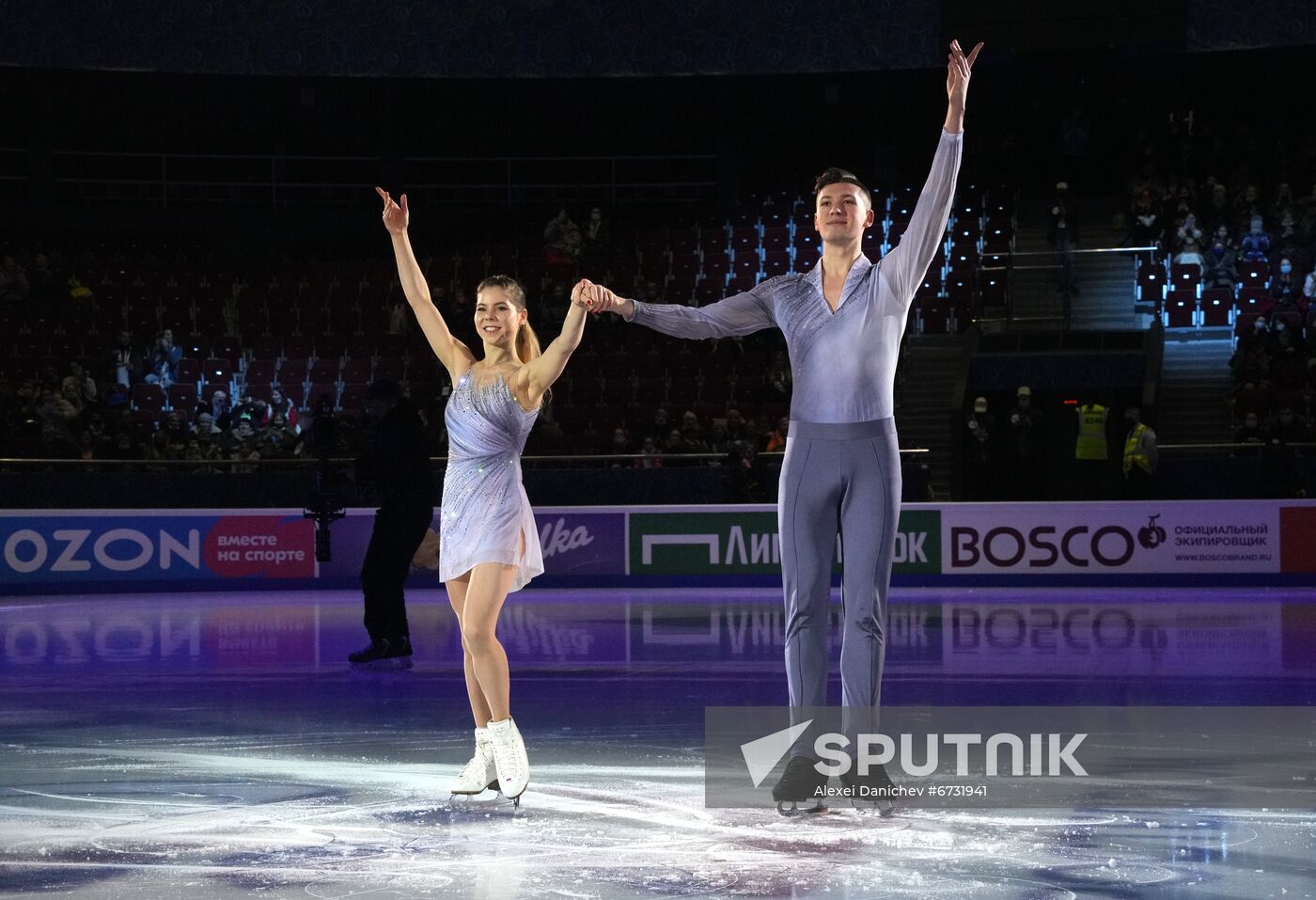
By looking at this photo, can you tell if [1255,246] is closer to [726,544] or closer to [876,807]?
[726,544]

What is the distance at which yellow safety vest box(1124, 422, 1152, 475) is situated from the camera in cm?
1781

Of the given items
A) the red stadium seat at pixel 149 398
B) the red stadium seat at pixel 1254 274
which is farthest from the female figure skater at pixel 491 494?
the red stadium seat at pixel 1254 274

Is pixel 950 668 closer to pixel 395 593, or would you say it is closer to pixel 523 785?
pixel 395 593

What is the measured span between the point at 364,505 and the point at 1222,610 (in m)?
10.1

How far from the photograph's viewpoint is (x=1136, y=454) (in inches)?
703

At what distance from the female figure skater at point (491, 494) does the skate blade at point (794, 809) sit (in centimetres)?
94

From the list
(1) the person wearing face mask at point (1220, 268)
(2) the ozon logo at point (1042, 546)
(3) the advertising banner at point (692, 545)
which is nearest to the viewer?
(3) the advertising banner at point (692, 545)

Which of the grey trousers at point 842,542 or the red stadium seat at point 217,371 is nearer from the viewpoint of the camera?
the grey trousers at point 842,542

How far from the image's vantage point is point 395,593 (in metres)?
10.2

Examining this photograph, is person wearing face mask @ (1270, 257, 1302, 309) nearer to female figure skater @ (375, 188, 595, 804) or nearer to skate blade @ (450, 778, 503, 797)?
female figure skater @ (375, 188, 595, 804)

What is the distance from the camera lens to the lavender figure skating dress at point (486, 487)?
5.73 metres

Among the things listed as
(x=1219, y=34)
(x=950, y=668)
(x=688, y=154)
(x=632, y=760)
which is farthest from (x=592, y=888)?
(x=688, y=154)

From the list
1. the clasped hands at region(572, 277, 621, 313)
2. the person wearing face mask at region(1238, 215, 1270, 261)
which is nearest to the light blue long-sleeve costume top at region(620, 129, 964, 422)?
the clasped hands at region(572, 277, 621, 313)

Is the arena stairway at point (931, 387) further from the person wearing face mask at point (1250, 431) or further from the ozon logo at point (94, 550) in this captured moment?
the ozon logo at point (94, 550)
